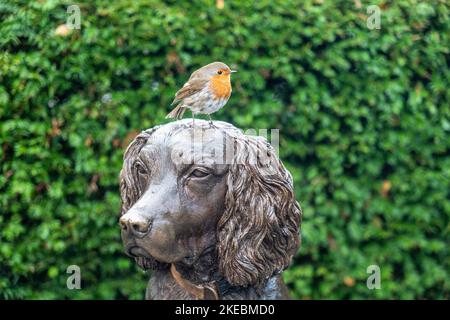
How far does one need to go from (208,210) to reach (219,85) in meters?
0.58

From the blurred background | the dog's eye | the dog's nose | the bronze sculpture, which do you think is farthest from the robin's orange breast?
the blurred background

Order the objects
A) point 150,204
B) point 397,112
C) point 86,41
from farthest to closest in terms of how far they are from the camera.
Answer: point 397,112 < point 86,41 < point 150,204

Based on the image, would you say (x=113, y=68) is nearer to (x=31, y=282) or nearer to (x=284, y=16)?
(x=284, y=16)

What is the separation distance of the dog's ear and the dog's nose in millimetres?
397

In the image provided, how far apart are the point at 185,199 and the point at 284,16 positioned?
279cm

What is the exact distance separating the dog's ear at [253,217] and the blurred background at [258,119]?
2120 millimetres

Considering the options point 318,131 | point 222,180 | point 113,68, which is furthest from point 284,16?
point 222,180

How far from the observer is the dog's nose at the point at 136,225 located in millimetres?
2922

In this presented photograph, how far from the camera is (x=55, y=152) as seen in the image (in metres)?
5.28

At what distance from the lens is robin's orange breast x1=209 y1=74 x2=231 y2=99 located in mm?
3207

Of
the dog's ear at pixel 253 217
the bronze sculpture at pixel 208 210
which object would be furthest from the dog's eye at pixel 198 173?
the dog's ear at pixel 253 217

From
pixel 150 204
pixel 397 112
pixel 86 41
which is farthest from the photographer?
pixel 397 112

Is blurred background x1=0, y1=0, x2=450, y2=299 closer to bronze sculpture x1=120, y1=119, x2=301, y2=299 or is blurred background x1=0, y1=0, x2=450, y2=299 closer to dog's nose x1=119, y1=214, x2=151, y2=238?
bronze sculpture x1=120, y1=119, x2=301, y2=299

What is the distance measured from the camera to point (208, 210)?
314 cm
